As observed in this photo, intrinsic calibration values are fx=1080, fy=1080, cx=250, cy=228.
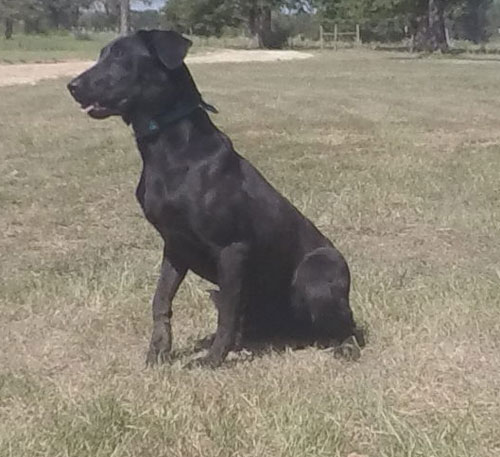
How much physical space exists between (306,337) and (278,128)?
9324mm

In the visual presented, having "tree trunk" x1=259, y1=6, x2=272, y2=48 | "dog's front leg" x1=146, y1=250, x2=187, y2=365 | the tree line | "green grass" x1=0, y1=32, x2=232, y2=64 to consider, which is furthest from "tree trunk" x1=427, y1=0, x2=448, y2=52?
"dog's front leg" x1=146, y1=250, x2=187, y2=365

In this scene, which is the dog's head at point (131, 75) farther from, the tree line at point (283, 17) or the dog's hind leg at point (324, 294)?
the tree line at point (283, 17)

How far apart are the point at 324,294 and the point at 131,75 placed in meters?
1.20

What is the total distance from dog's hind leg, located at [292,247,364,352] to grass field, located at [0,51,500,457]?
133mm

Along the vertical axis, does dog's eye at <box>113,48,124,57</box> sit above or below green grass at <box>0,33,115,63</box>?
above

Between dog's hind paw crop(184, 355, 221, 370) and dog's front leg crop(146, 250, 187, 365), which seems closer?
dog's hind paw crop(184, 355, 221, 370)

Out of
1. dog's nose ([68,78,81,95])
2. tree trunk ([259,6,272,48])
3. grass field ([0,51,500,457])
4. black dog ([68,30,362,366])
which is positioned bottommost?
tree trunk ([259,6,272,48])

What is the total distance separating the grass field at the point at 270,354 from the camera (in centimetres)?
353

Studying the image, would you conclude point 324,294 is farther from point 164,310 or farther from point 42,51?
point 42,51

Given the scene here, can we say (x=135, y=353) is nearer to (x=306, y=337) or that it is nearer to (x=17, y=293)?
(x=306, y=337)

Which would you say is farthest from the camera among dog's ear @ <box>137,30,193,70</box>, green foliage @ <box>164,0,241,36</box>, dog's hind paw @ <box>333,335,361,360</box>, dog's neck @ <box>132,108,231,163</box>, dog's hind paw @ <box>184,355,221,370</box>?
green foliage @ <box>164,0,241,36</box>

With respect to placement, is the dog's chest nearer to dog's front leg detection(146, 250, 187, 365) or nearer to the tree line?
dog's front leg detection(146, 250, 187, 365)

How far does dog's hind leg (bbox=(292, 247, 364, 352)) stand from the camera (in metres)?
4.44

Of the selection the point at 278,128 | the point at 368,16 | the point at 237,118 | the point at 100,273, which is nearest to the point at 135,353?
the point at 100,273
